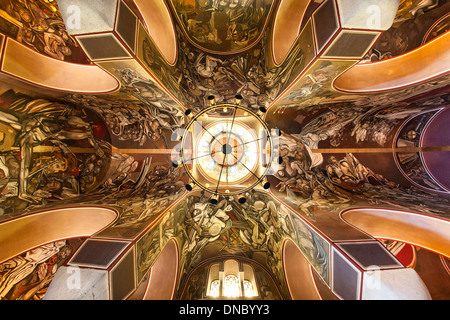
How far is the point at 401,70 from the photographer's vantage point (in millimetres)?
6016

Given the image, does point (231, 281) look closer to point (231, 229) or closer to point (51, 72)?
point (231, 229)

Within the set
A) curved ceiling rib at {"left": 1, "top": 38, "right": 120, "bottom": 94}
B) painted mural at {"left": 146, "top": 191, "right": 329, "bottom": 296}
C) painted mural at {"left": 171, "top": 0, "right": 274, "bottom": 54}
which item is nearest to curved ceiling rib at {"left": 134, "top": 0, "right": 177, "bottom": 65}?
painted mural at {"left": 171, "top": 0, "right": 274, "bottom": 54}

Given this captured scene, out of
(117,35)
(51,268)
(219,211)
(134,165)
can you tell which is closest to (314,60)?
(117,35)

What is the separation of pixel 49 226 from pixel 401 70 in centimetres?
1132

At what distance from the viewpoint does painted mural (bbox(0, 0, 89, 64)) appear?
484 centimetres

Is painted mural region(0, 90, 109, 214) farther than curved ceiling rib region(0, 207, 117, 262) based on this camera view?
Yes

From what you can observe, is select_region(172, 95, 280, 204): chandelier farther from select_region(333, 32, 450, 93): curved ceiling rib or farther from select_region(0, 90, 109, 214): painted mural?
select_region(333, 32, 450, 93): curved ceiling rib

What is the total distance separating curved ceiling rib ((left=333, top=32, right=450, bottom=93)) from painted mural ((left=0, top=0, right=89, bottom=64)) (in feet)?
25.6

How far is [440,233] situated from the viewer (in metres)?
5.62

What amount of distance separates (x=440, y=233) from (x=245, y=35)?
848 cm

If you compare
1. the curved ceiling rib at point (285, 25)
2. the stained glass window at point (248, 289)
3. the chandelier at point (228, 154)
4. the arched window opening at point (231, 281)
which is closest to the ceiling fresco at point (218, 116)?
the curved ceiling rib at point (285, 25)

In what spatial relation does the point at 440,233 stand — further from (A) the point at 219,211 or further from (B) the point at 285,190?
(A) the point at 219,211

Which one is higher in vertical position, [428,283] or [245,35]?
[245,35]

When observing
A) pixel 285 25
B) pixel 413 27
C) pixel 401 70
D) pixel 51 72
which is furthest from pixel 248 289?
pixel 413 27
